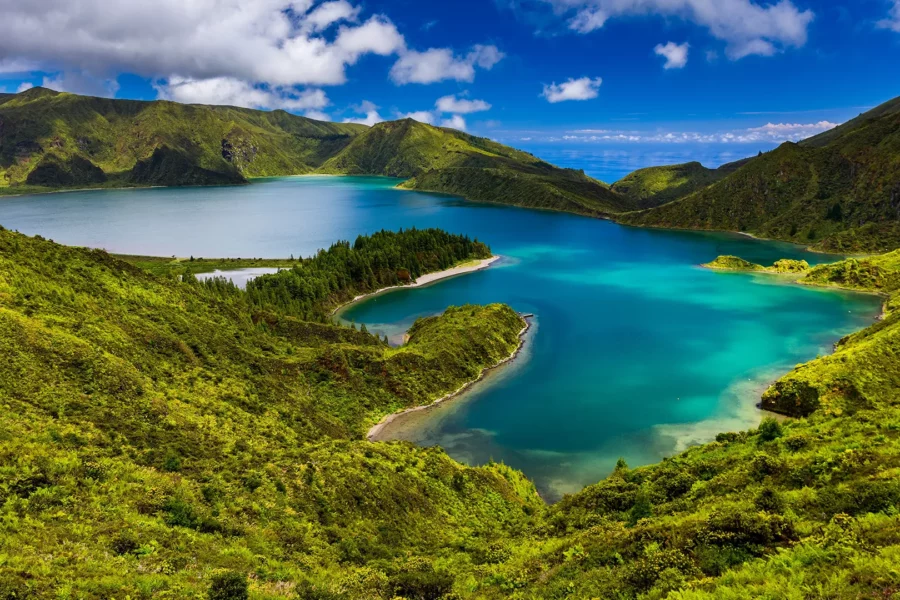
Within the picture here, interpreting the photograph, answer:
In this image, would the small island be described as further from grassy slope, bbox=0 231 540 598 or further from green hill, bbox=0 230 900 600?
grassy slope, bbox=0 231 540 598

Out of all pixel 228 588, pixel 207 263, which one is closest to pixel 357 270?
pixel 207 263

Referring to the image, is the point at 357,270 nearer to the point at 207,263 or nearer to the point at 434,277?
the point at 434,277

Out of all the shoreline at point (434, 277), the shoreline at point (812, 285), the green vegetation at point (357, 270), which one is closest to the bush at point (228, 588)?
the green vegetation at point (357, 270)

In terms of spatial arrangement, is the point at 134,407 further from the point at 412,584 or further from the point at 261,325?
the point at 261,325

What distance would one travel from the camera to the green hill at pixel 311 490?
1933cm

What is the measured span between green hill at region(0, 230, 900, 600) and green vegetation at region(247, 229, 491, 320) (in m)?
43.3

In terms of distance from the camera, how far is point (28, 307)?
41.4 m

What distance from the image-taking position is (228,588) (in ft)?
63.7

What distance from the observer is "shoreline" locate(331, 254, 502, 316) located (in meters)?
119

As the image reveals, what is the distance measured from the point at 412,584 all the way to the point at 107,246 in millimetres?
201624

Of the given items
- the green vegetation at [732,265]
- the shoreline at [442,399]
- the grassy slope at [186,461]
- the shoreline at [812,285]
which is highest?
the green vegetation at [732,265]

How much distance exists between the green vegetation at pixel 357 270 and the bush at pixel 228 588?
252 feet

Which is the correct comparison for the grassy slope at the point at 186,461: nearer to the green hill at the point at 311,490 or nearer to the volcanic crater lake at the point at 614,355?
the green hill at the point at 311,490

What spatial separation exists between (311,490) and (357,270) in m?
96.0
